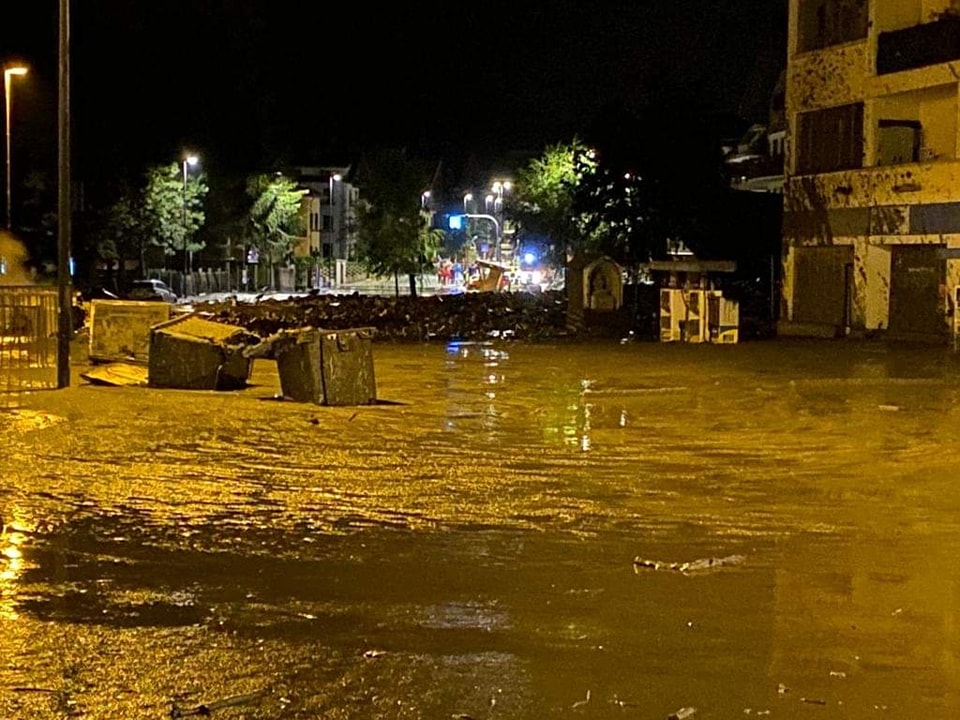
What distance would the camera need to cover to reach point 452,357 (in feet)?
96.0

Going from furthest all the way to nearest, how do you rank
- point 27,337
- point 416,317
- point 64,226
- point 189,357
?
point 416,317 → point 27,337 → point 189,357 → point 64,226

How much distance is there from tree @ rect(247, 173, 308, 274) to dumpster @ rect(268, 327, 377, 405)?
65.3m

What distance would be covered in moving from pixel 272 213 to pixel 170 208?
16938 millimetres

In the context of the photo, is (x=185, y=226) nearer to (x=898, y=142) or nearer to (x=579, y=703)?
(x=898, y=142)

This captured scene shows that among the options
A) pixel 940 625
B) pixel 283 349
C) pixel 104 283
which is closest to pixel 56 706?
pixel 940 625

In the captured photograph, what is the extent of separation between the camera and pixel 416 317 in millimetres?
40500

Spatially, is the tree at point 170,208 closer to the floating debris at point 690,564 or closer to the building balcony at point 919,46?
the building balcony at point 919,46

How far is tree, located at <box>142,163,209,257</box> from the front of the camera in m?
65.5

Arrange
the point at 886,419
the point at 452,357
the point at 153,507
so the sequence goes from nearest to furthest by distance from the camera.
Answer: the point at 153,507, the point at 886,419, the point at 452,357

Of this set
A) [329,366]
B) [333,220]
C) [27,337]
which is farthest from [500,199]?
[329,366]

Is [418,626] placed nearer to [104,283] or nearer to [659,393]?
[659,393]

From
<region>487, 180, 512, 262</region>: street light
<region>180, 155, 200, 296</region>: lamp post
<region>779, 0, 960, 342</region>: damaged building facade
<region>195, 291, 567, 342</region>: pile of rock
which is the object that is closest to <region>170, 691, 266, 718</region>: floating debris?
<region>195, 291, 567, 342</region>: pile of rock

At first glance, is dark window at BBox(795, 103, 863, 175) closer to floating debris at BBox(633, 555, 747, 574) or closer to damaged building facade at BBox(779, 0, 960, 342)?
damaged building facade at BBox(779, 0, 960, 342)

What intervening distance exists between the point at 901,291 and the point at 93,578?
31906mm
